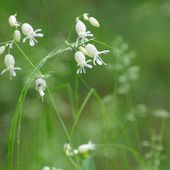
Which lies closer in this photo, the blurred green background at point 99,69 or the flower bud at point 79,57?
the flower bud at point 79,57

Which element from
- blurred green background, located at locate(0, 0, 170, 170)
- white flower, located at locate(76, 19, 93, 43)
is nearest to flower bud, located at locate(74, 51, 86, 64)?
white flower, located at locate(76, 19, 93, 43)

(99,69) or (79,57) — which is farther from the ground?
(99,69)

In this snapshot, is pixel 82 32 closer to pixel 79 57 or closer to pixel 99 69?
pixel 79 57

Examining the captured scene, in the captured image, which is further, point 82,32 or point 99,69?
point 99,69

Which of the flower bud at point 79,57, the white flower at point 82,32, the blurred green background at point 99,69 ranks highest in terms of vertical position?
the blurred green background at point 99,69

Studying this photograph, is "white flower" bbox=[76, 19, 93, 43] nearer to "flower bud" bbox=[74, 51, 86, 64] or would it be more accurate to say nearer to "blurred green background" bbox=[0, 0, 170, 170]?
"flower bud" bbox=[74, 51, 86, 64]

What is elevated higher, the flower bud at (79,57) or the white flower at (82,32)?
the white flower at (82,32)

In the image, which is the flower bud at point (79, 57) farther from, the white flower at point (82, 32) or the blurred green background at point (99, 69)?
the blurred green background at point (99, 69)

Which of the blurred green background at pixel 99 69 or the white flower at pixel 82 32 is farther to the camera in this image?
the blurred green background at pixel 99 69

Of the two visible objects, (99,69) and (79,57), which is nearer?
(79,57)

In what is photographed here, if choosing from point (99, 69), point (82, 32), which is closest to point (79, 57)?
point (82, 32)

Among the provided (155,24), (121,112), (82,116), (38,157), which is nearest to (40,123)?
(38,157)

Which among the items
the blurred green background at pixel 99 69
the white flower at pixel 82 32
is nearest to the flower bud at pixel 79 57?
the white flower at pixel 82 32
